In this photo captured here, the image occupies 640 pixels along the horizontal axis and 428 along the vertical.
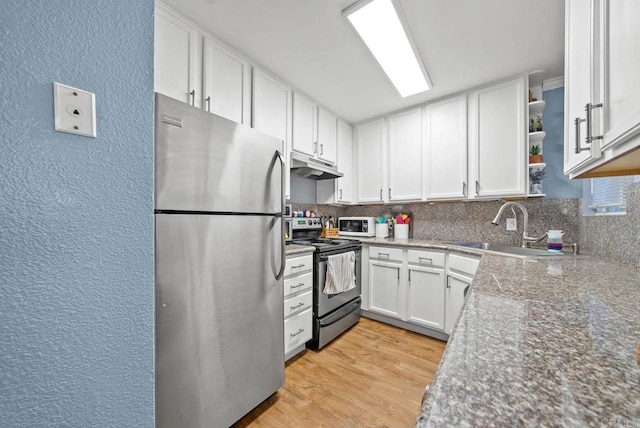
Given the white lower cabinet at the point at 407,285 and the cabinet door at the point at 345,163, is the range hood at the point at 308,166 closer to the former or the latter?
the cabinet door at the point at 345,163

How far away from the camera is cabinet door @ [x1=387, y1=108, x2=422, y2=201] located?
2731 millimetres

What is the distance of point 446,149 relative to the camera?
2.54 meters

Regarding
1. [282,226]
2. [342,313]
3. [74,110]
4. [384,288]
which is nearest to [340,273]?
[342,313]

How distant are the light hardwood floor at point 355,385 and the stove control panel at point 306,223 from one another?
1.12 m

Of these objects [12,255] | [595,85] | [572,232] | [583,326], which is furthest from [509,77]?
[12,255]

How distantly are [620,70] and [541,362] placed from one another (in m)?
0.75

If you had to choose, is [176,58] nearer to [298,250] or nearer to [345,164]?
[298,250]

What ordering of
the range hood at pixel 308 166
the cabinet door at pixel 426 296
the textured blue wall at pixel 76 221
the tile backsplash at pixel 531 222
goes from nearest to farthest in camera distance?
the textured blue wall at pixel 76 221 < the tile backsplash at pixel 531 222 < the cabinet door at pixel 426 296 < the range hood at pixel 308 166

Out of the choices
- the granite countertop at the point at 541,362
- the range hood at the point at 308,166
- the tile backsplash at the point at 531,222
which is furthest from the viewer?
the range hood at the point at 308,166

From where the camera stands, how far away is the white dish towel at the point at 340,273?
218 cm

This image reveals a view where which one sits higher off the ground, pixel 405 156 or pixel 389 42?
pixel 389 42

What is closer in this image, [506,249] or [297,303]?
[297,303]

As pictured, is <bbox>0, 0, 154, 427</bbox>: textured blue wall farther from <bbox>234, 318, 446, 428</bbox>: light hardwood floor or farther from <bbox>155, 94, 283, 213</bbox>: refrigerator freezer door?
<bbox>234, 318, 446, 428</bbox>: light hardwood floor

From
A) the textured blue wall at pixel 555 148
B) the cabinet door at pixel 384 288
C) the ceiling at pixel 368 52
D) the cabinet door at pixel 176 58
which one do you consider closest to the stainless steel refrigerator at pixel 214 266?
the cabinet door at pixel 176 58
